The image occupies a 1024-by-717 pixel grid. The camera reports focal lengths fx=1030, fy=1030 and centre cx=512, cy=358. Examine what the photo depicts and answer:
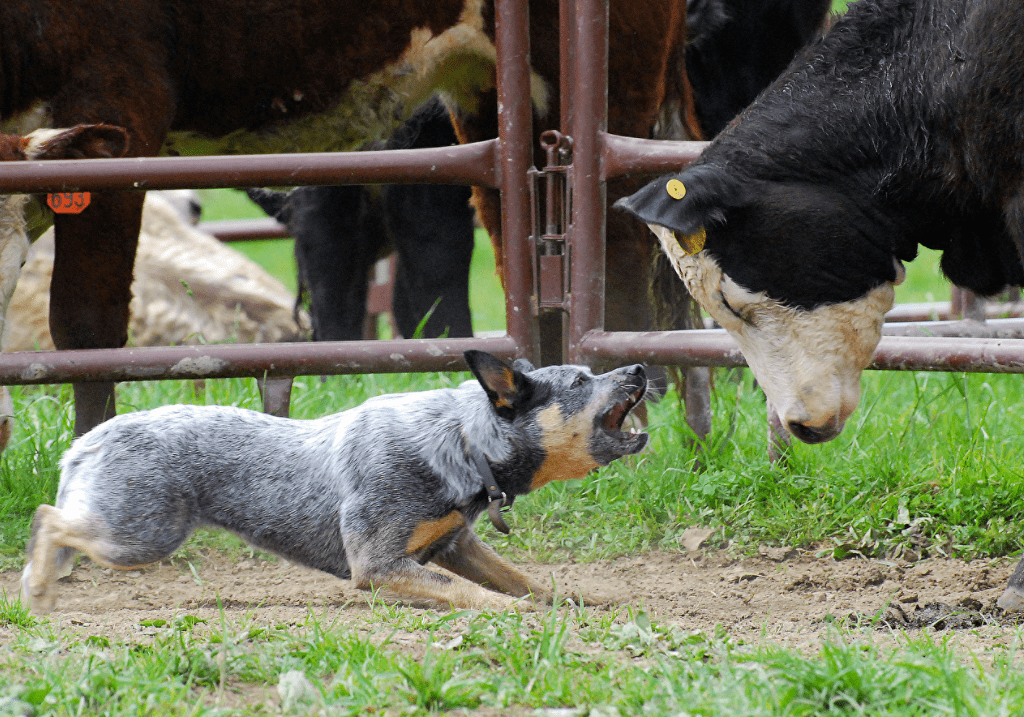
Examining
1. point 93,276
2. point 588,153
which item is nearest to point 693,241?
point 588,153

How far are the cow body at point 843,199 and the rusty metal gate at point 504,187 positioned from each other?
503 mm

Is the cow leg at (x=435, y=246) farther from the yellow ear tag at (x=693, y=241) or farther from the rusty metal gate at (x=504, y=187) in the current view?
the yellow ear tag at (x=693, y=241)

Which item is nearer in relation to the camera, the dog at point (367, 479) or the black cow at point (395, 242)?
the dog at point (367, 479)

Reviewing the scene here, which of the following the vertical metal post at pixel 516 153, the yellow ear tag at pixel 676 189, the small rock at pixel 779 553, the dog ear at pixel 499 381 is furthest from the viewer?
the vertical metal post at pixel 516 153

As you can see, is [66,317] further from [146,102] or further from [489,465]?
[489,465]

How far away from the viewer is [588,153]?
322 cm

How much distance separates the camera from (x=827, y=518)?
122 inches

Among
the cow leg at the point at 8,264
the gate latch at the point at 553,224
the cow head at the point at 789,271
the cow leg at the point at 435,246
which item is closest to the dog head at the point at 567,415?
the cow head at the point at 789,271

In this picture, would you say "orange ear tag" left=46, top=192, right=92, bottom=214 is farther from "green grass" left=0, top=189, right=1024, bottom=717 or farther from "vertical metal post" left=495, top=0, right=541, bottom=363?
"vertical metal post" left=495, top=0, right=541, bottom=363

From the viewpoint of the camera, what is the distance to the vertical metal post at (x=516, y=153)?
322cm

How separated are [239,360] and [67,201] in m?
0.71

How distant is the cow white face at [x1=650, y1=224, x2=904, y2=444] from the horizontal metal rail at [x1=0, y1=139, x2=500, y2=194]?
93 cm

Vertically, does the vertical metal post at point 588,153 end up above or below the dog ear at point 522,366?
above

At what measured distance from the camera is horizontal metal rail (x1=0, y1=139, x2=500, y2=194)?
3.09 meters
